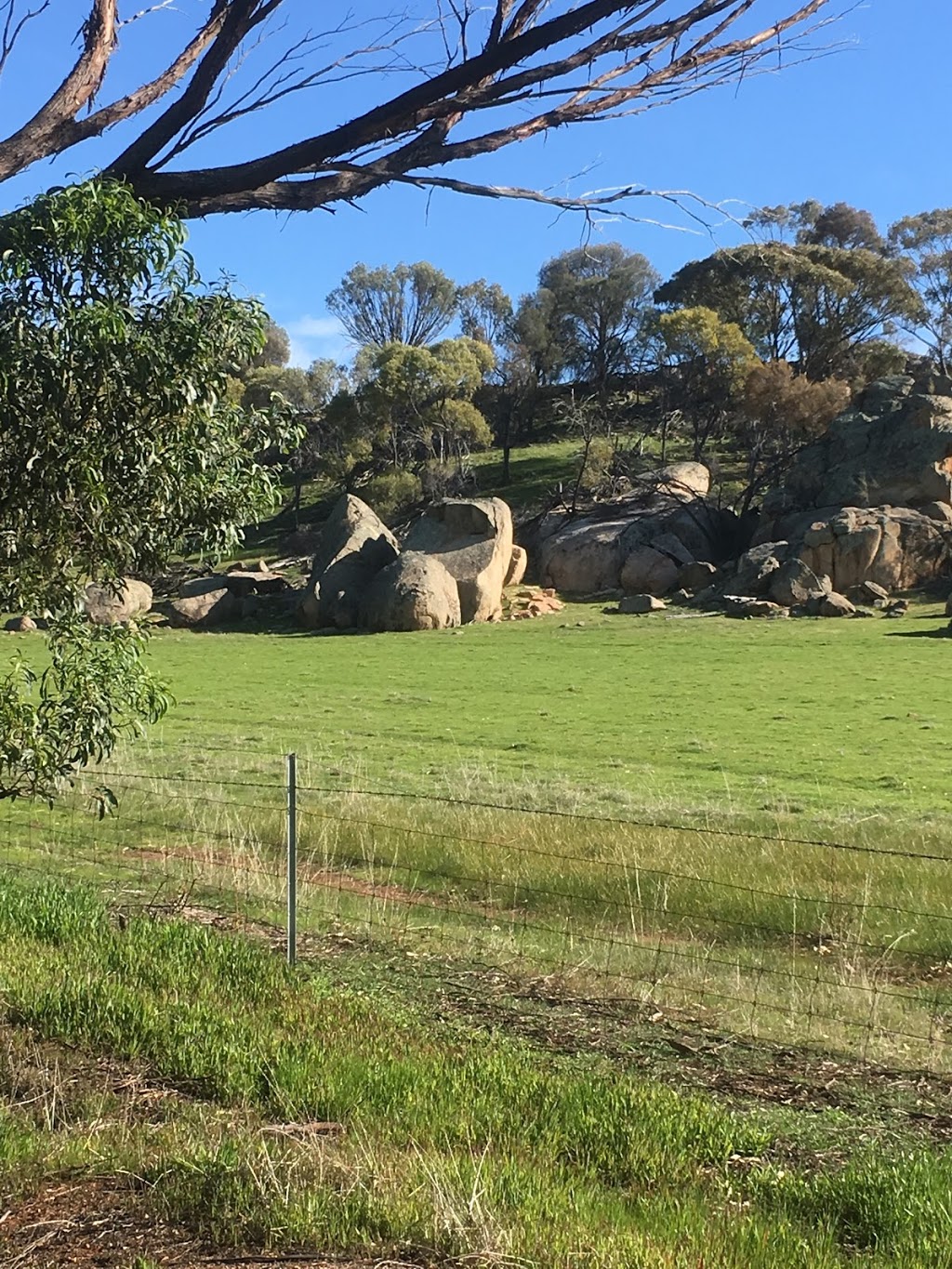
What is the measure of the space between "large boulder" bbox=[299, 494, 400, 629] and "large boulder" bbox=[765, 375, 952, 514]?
19.4m

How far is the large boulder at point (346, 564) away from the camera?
5219cm

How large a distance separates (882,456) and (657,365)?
89.7 feet

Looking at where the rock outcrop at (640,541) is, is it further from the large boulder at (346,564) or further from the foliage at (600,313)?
the foliage at (600,313)

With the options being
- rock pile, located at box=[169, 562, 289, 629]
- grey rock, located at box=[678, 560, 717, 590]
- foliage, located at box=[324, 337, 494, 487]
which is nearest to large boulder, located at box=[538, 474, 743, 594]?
grey rock, located at box=[678, 560, 717, 590]

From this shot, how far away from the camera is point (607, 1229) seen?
13.8 feet

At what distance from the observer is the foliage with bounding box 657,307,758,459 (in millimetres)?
72250

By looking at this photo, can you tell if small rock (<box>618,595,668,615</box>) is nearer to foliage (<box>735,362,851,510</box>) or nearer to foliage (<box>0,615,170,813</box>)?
foliage (<box>735,362,851,510</box>)

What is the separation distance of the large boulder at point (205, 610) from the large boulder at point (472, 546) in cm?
883

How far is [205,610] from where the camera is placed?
5381cm

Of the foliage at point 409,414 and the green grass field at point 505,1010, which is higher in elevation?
the foliage at point 409,414

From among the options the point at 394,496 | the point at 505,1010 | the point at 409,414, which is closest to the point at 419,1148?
the point at 505,1010

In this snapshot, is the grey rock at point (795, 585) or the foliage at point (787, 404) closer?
the grey rock at point (795, 585)

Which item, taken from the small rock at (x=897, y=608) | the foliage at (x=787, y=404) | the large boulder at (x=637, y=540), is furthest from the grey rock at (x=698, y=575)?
the foliage at (x=787, y=404)

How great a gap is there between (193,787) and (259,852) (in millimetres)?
4622
